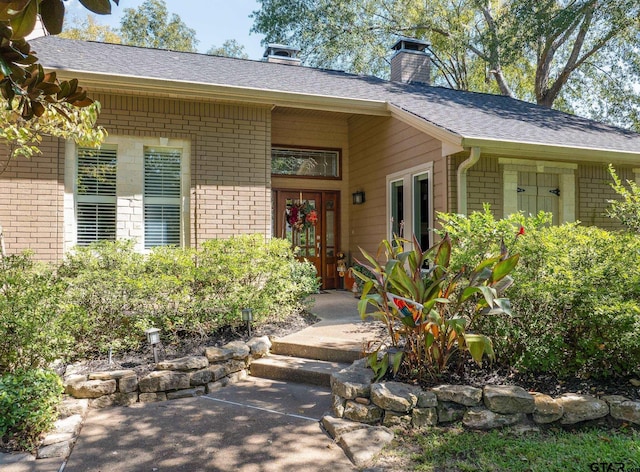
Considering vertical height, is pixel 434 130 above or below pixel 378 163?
above

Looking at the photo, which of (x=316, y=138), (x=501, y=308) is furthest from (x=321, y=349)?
(x=316, y=138)

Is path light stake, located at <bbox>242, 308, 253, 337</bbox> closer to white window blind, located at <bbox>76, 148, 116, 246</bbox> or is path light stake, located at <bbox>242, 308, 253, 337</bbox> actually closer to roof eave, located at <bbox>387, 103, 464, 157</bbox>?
white window blind, located at <bbox>76, 148, 116, 246</bbox>

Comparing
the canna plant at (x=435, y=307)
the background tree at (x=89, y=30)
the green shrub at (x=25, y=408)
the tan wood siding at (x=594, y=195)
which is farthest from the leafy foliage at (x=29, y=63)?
the background tree at (x=89, y=30)

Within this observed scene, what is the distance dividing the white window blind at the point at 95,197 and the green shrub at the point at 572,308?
16.9 ft

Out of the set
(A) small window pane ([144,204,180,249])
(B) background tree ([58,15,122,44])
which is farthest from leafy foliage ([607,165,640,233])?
(B) background tree ([58,15,122,44])

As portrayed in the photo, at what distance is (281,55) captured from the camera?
1070 centimetres

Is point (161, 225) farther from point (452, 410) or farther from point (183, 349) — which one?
point (452, 410)

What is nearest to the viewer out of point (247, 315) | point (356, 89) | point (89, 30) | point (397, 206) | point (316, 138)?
point (247, 315)

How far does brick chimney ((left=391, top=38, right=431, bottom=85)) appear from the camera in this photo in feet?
34.7

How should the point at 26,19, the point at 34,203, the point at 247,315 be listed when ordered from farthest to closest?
the point at 34,203 → the point at 247,315 → the point at 26,19

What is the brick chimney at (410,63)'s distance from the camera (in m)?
10.6

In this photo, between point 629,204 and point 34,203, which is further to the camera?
point 34,203

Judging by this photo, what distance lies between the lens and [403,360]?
3.71 metres

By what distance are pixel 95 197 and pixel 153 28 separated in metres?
18.5
